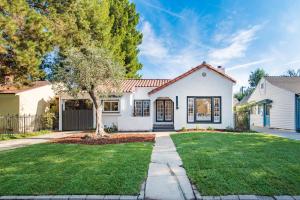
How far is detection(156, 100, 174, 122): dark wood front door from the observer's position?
69.2ft

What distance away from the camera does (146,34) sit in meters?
34.0

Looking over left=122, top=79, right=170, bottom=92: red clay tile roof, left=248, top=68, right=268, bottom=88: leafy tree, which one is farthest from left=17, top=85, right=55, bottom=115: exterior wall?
left=248, top=68, right=268, bottom=88: leafy tree

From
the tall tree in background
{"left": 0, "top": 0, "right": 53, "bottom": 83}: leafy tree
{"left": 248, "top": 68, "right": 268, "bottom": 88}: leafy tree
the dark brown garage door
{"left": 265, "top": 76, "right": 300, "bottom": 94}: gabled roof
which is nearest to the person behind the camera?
{"left": 0, "top": 0, "right": 53, "bottom": 83}: leafy tree

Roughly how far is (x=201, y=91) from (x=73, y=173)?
14.3 meters

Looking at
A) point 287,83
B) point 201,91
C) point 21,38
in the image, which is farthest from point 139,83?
point 287,83

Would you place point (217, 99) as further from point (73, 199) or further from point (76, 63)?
point (73, 199)

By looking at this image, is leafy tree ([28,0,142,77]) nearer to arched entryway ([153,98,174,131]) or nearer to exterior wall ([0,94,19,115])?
exterior wall ([0,94,19,115])

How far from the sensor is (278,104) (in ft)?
68.0

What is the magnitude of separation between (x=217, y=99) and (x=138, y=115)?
273 inches

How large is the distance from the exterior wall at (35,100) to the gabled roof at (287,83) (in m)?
22.0

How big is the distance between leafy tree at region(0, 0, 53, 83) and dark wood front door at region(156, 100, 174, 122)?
425 inches

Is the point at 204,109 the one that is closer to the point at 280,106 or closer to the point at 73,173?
the point at 280,106

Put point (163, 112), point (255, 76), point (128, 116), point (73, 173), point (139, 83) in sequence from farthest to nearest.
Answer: point (255, 76)
point (139, 83)
point (163, 112)
point (128, 116)
point (73, 173)

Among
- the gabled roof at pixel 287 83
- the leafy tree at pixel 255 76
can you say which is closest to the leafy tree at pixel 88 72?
the gabled roof at pixel 287 83
